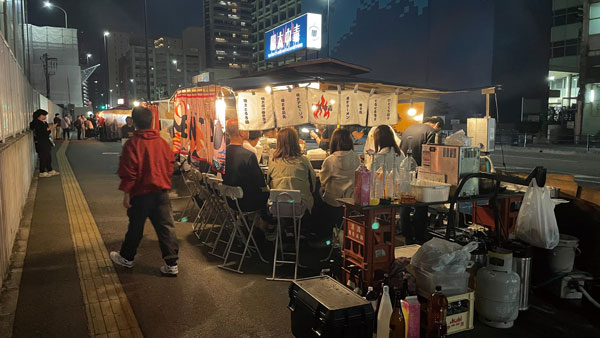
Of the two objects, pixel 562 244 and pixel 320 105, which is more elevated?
pixel 320 105

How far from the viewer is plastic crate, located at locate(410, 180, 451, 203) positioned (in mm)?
4383

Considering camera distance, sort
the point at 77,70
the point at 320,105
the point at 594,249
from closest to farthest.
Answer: the point at 594,249
the point at 320,105
the point at 77,70

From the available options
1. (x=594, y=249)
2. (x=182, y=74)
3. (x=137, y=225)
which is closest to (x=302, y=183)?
(x=137, y=225)

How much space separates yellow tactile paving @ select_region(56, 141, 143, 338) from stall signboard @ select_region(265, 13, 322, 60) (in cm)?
1981

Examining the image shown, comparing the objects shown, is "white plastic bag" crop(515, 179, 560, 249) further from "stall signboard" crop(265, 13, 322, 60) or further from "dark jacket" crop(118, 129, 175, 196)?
"stall signboard" crop(265, 13, 322, 60)

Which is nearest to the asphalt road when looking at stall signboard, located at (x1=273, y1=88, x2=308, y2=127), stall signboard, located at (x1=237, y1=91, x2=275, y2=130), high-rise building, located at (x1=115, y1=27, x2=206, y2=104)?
stall signboard, located at (x1=273, y1=88, x2=308, y2=127)

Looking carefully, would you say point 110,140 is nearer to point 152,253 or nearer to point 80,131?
point 80,131

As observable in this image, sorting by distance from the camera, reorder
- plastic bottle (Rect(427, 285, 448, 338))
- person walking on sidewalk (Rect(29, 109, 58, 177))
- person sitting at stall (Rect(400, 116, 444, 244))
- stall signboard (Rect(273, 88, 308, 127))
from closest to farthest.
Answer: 1. plastic bottle (Rect(427, 285, 448, 338))
2. person sitting at stall (Rect(400, 116, 444, 244))
3. stall signboard (Rect(273, 88, 308, 127))
4. person walking on sidewalk (Rect(29, 109, 58, 177))

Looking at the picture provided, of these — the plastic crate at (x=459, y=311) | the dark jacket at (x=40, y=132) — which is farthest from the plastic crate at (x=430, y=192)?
the dark jacket at (x=40, y=132)

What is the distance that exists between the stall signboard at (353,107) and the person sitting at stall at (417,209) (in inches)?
40.8

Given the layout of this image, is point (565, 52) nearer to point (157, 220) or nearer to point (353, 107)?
point (353, 107)

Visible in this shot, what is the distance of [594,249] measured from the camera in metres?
4.93

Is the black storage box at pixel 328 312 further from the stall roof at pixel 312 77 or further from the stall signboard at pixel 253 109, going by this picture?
the stall roof at pixel 312 77

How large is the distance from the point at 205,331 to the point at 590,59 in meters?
39.2
